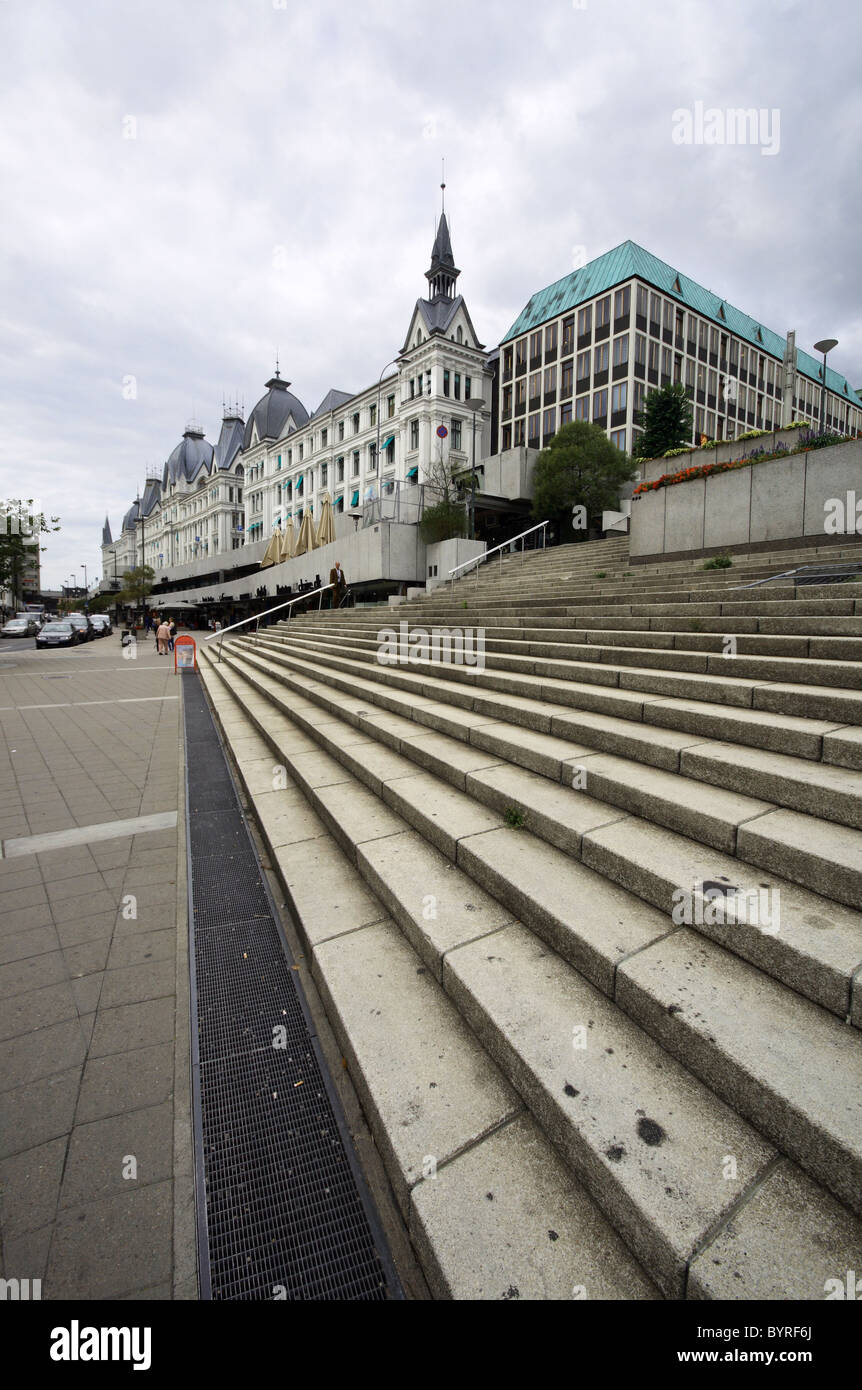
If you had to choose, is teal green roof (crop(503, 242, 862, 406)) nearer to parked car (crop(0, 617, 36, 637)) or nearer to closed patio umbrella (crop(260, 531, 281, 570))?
closed patio umbrella (crop(260, 531, 281, 570))

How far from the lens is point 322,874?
12.3 ft

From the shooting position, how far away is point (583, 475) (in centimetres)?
2247

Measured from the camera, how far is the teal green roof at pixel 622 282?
38.3 metres

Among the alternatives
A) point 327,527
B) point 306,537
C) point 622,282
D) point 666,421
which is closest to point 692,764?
point 327,527

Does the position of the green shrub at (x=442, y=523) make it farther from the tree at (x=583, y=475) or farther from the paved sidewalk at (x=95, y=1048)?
the paved sidewalk at (x=95, y=1048)

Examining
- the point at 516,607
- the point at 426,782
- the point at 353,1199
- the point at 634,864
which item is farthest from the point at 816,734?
the point at 516,607

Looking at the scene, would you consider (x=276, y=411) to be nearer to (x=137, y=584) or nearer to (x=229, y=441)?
(x=229, y=441)

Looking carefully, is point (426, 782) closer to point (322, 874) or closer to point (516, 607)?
point (322, 874)

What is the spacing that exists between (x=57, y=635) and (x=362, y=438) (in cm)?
2723

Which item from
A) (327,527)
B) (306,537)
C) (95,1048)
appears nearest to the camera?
(95,1048)

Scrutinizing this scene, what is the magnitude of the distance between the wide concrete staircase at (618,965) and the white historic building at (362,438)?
20.7 m

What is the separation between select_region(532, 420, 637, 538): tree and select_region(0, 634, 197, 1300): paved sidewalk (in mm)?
20825

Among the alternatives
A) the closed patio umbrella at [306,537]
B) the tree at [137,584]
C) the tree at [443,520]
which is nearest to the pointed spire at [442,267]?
the closed patio umbrella at [306,537]

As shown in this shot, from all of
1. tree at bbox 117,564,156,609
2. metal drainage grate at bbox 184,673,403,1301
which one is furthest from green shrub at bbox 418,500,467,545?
tree at bbox 117,564,156,609
